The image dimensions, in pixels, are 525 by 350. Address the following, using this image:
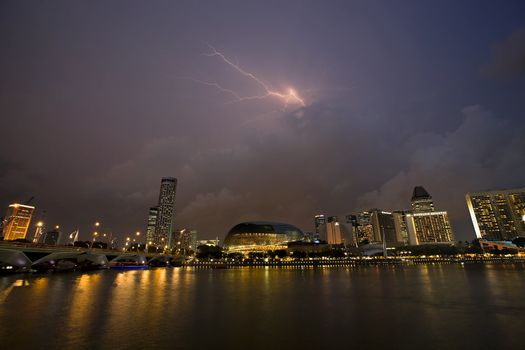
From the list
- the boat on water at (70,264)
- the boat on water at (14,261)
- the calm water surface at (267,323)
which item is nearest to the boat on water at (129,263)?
the boat on water at (70,264)

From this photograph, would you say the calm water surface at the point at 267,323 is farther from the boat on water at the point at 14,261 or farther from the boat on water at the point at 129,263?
the boat on water at the point at 129,263

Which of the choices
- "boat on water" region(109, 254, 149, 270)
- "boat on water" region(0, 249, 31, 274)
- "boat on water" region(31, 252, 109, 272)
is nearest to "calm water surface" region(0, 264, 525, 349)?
"boat on water" region(0, 249, 31, 274)

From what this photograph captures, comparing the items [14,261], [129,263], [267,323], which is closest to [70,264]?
[129,263]

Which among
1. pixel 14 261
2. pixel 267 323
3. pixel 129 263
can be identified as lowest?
pixel 267 323

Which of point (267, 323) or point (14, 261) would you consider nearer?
point (267, 323)

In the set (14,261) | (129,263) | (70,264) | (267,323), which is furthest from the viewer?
(129,263)

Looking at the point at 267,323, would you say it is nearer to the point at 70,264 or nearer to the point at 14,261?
the point at 14,261

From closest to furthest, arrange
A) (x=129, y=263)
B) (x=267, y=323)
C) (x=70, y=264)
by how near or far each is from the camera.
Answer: (x=267, y=323)
(x=70, y=264)
(x=129, y=263)

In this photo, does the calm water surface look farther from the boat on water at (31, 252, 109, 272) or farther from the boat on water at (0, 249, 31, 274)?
the boat on water at (31, 252, 109, 272)
